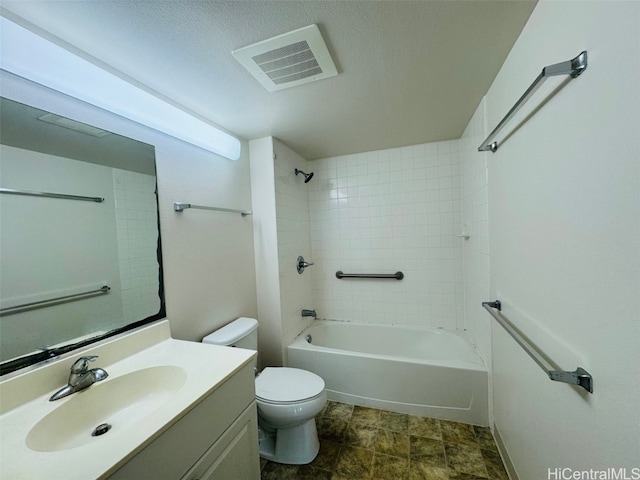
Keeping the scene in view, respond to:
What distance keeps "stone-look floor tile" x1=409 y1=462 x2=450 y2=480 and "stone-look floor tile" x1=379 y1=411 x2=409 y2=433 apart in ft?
0.84

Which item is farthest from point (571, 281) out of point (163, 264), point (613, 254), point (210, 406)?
point (163, 264)

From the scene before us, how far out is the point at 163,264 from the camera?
127 cm

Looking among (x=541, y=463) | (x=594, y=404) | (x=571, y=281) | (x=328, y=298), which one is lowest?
(x=541, y=463)

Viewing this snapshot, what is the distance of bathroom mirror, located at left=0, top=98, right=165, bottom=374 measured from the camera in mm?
786

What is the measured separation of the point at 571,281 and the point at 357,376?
153cm

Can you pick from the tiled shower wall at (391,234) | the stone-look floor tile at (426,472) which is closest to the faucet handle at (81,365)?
the stone-look floor tile at (426,472)

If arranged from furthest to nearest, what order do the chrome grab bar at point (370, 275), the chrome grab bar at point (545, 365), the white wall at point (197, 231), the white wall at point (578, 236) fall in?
the chrome grab bar at point (370, 275) < the white wall at point (197, 231) < the chrome grab bar at point (545, 365) < the white wall at point (578, 236)

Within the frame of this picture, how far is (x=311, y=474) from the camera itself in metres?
1.31

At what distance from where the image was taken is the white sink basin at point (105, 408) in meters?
0.71

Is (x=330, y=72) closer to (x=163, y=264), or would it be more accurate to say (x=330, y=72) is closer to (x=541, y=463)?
(x=163, y=264)

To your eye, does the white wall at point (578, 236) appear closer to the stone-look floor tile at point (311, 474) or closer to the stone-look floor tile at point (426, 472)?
the stone-look floor tile at point (426, 472)

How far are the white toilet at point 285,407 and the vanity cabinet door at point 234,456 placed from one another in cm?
24

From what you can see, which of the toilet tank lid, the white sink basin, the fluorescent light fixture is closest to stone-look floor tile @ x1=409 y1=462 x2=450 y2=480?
the toilet tank lid

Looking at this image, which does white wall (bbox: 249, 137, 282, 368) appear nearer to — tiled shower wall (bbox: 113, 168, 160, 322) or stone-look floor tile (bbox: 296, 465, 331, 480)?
stone-look floor tile (bbox: 296, 465, 331, 480)
